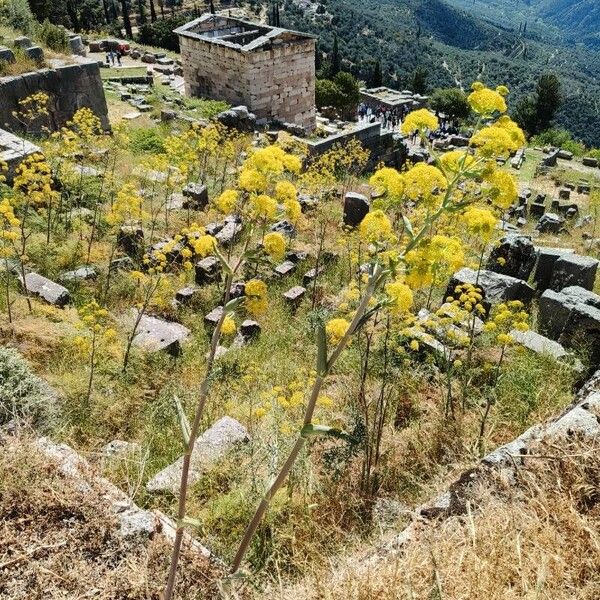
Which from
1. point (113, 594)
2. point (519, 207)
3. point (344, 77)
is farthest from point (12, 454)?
point (344, 77)

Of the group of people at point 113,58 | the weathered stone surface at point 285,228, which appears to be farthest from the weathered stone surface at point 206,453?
the group of people at point 113,58

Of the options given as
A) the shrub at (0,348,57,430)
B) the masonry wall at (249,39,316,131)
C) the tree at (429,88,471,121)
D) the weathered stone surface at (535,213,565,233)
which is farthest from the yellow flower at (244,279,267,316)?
the tree at (429,88,471,121)

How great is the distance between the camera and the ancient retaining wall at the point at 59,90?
1232 cm

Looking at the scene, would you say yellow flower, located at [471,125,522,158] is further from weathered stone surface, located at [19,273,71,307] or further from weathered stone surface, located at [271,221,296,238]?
weathered stone surface, located at [271,221,296,238]

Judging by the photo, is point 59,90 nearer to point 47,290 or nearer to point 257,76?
point 257,76

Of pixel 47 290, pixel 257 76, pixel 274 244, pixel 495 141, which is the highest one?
pixel 495 141

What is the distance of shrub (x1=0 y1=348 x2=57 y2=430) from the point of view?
4215 millimetres

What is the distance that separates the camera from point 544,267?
30.3ft

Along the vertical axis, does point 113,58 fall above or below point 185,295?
below

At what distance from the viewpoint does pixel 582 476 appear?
9.73 feet

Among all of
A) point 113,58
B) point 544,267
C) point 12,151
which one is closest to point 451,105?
point 113,58

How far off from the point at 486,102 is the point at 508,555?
7.16ft

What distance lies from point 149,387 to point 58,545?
10.2 feet

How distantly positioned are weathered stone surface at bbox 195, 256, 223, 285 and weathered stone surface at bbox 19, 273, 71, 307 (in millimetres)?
2230
